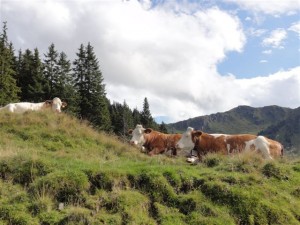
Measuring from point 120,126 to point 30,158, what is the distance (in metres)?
72.7

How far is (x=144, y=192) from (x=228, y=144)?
7051mm

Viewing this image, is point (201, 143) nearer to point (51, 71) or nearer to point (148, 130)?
point (148, 130)

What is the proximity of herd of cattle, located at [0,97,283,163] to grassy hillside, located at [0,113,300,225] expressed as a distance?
313 cm

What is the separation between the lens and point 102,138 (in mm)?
18812

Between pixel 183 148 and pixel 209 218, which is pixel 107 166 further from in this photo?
pixel 183 148

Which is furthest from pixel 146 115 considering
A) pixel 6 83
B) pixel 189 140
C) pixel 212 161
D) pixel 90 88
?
pixel 212 161

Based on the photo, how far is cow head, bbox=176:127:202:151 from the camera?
1664 centimetres

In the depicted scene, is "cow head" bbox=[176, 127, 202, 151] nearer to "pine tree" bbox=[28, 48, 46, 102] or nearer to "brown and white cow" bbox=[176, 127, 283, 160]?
"brown and white cow" bbox=[176, 127, 283, 160]

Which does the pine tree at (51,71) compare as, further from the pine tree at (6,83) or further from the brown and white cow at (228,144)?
the brown and white cow at (228,144)

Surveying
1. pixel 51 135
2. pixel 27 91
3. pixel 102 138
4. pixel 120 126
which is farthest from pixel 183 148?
pixel 120 126

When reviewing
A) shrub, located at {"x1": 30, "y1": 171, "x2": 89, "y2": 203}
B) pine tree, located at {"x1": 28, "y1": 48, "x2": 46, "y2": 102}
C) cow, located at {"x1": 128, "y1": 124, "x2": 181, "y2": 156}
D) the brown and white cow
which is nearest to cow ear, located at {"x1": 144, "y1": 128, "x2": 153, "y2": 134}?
cow, located at {"x1": 128, "y1": 124, "x2": 181, "y2": 156}

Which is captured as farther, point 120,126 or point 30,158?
point 120,126

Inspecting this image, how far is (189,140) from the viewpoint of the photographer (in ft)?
55.2

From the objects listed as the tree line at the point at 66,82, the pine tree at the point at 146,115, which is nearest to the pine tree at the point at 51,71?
the tree line at the point at 66,82
